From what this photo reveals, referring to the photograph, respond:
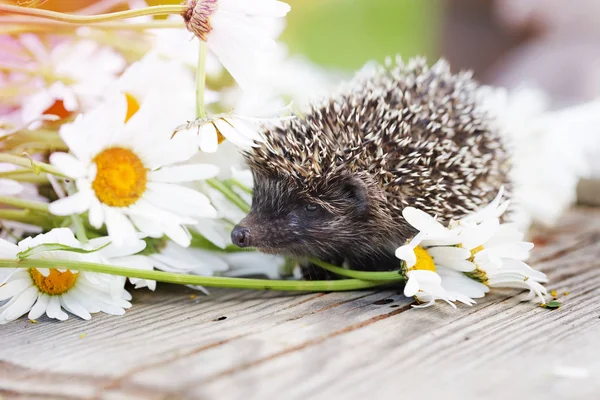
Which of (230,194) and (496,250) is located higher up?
(230,194)

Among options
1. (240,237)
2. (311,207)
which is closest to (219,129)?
(240,237)

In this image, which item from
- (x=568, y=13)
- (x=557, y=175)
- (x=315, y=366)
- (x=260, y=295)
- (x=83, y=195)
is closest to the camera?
(x=315, y=366)

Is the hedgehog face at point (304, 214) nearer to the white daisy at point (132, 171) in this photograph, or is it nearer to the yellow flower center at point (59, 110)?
the white daisy at point (132, 171)

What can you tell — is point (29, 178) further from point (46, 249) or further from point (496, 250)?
point (496, 250)

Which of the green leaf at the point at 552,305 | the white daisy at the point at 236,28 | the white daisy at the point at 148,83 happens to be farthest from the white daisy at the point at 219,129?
the green leaf at the point at 552,305

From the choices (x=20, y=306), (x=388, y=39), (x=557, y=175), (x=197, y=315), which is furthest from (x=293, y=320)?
(x=388, y=39)

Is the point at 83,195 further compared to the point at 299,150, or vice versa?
the point at 299,150

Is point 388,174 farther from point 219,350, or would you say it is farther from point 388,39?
point 388,39
